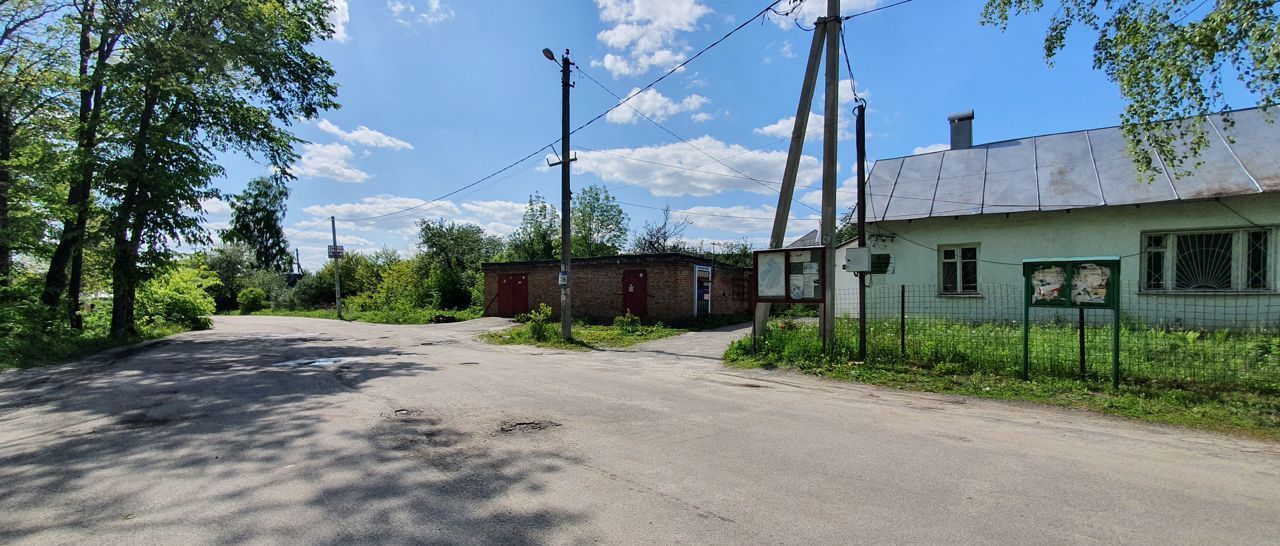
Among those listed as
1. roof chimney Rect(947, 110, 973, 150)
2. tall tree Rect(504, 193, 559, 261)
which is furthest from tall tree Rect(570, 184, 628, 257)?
roof chimney Rect(947, 110, 973, 150)

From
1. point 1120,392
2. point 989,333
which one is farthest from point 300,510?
point 989,333

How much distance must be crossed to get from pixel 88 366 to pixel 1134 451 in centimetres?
1713

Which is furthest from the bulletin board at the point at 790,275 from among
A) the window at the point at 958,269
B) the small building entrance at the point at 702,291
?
the small building entrance at the point at 702,291

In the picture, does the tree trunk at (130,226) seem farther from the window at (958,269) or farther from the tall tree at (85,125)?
the window at (958,269)

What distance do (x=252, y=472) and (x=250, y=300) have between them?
5589 centimetres

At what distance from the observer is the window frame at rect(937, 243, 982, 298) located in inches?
635

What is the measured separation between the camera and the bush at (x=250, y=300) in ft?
166

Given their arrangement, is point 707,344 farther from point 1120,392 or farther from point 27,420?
point 27,420

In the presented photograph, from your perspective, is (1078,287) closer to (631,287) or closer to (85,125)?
(631,287)

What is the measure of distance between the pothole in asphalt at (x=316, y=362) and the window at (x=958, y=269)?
51.0ft

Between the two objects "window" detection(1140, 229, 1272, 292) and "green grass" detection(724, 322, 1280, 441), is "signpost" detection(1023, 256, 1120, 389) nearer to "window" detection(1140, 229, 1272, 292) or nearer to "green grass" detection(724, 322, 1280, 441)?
"green grass" detection(724, 322, 1280, 441)

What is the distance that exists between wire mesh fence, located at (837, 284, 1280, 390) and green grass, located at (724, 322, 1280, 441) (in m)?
0.02

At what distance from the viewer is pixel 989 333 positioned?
9852mm

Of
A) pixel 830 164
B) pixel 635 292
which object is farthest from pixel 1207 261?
pixel 635 292
